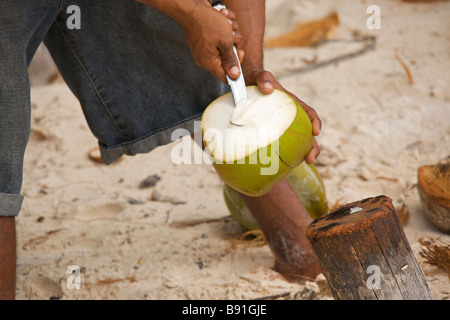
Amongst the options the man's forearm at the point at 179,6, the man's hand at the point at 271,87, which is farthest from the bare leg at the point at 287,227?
the man's forearm at the point at 179,6

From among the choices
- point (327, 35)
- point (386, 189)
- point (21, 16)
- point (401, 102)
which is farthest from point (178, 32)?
point (327, 35)

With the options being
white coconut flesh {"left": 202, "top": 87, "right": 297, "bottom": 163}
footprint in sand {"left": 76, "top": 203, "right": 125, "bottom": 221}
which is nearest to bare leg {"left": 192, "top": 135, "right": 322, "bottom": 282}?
white coconut flesh {"left": 202, "top": 87, "right": 297, "bottom": 163}

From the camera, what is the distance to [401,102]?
3049 mm

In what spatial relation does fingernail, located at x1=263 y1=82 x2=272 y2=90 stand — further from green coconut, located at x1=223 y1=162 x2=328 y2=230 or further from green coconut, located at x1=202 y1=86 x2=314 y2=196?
green coconut, located at x1=223 y1=162 x2=328 y2=230

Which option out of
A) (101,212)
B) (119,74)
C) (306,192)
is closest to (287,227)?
(306,192)

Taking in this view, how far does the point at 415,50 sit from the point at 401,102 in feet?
2.37

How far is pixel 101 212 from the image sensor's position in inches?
102

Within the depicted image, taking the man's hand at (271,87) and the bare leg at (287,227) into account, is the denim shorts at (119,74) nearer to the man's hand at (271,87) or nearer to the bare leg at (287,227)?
the bare leg at (287,227)

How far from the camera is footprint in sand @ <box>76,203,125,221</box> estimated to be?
8.34 ft

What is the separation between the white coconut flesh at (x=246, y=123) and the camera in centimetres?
132

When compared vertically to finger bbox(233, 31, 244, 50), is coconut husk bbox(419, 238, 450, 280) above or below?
below

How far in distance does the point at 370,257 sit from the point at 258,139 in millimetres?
392

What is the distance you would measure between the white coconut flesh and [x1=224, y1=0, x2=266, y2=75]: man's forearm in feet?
0.77

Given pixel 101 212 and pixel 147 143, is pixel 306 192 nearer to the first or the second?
pixel 147 143
